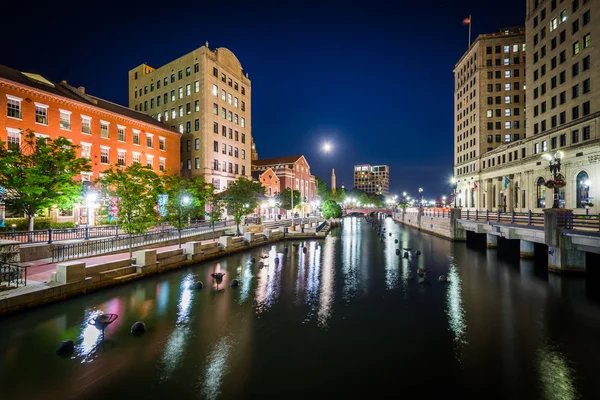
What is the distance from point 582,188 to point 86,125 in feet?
200

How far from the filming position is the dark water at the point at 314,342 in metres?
7.21

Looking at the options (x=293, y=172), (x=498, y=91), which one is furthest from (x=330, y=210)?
(x=498, y=91)

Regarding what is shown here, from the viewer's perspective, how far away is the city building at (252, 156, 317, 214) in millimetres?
81012

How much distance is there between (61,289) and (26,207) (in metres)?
13.0

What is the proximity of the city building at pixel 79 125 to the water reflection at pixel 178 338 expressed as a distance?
86.9 ft

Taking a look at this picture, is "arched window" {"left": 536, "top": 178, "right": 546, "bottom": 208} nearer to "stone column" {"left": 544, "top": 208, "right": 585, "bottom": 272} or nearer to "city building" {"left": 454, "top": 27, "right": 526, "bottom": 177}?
"city building" {"left": 454, "top": 27, "right": 526, "bottom": 177}

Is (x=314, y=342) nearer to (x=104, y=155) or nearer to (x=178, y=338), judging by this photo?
(x=178, y=338)

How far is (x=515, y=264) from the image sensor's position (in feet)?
76.2

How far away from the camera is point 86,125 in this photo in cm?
3559

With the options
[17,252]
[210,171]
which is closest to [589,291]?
[17,252]

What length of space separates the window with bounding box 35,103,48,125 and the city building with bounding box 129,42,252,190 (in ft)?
64.4

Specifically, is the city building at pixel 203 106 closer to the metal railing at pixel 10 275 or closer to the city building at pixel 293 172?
the city building at pixel 293 172

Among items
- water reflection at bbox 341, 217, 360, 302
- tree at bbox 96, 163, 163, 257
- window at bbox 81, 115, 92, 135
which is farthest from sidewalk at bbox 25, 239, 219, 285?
window at bbox 81, 115, 92, 135

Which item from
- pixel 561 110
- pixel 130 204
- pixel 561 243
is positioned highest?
pixel 561 110
